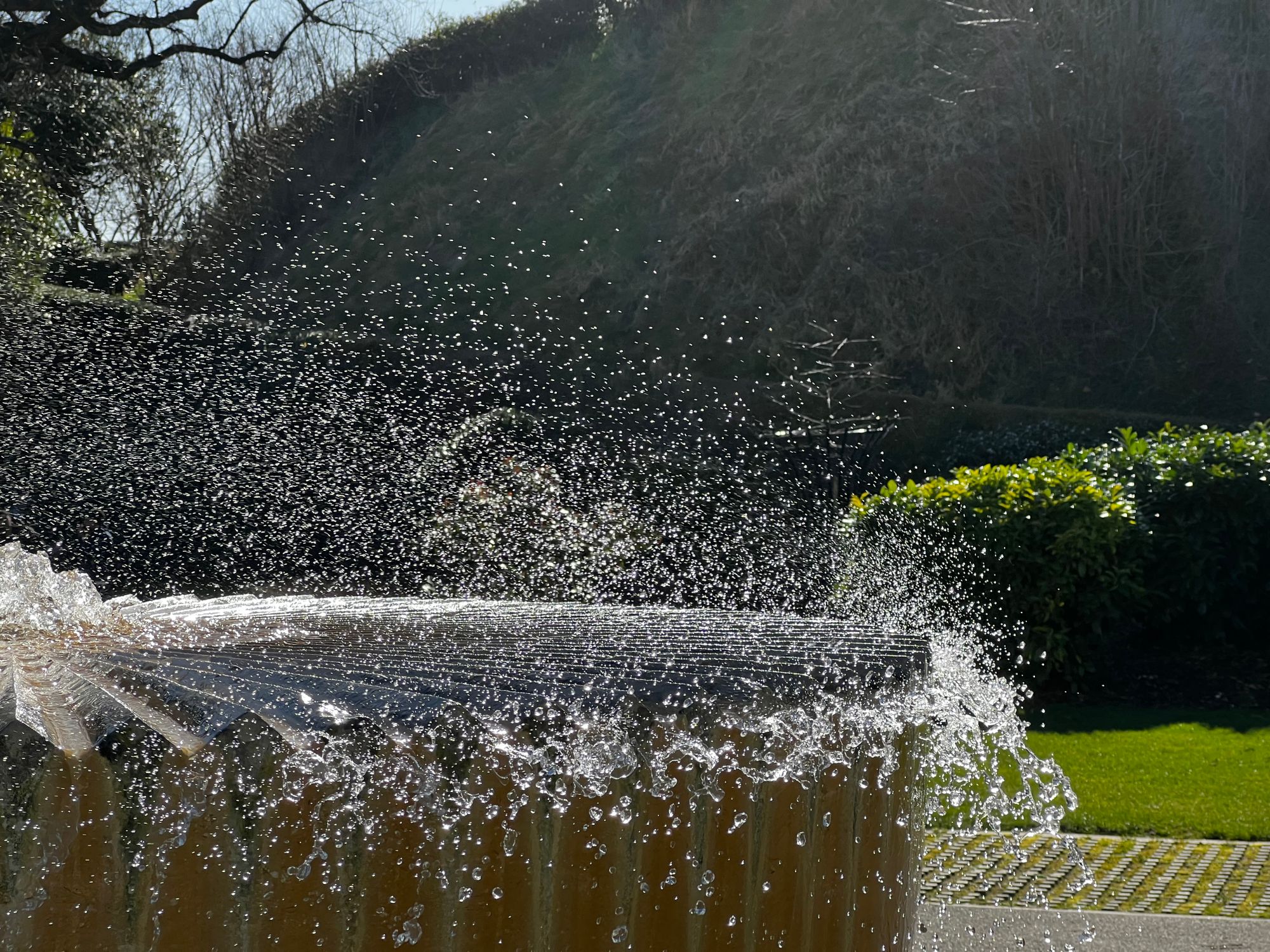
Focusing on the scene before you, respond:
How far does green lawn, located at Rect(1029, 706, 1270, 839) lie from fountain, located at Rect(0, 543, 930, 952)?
2920 mm

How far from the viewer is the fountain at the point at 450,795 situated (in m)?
1.29

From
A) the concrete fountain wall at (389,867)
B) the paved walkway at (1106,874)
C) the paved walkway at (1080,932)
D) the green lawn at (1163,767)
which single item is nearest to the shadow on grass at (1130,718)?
the green lawn at (1163,767)

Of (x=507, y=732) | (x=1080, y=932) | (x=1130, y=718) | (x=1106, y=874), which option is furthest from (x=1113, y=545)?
(x=507, y=732)

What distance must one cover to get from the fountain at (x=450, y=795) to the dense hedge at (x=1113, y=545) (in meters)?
5.09

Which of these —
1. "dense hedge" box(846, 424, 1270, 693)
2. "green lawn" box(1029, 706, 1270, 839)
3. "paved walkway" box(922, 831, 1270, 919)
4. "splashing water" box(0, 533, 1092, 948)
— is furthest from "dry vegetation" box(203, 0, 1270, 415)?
"splashing water" box(0, 533, 1092, 948)

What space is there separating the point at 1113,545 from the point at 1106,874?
3340 mm

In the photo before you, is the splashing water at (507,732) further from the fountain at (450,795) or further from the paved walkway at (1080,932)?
the paved walkway at (1080,932)

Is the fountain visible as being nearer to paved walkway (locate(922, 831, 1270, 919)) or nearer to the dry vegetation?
paved walkway (locate(922, 831, 1270, 919))

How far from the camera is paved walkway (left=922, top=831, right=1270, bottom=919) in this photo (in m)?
3.60

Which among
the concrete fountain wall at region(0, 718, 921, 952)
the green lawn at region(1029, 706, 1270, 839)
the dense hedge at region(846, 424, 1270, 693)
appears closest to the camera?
the concrete fountain wall at region(0, 718, 921, 952)

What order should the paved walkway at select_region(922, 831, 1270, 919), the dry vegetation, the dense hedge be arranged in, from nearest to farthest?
1. the paved walkway at select_region(922, 831, 1270, 919)
2. the dense hedge
3. the dry vegetation

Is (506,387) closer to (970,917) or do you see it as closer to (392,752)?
(970,917)

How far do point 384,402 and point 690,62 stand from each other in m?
11.8

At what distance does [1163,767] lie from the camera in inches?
208
